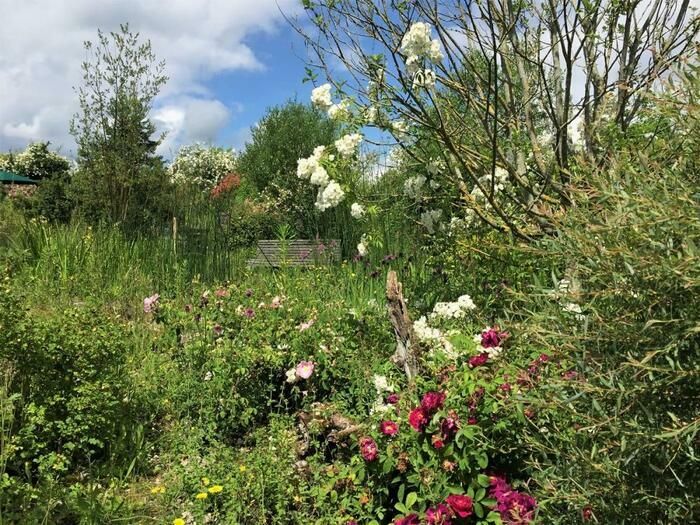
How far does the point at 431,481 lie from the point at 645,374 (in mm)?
984

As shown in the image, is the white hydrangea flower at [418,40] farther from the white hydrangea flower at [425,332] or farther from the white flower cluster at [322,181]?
the white hydrangea flower at [425,332]

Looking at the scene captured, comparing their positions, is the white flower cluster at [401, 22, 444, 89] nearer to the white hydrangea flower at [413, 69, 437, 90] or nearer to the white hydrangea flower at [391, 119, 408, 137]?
the white hydrangea flower at [413, 69, 437, 90]

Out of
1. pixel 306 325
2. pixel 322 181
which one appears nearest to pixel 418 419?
pixel 306 325

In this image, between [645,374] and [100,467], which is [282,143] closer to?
[100,467]

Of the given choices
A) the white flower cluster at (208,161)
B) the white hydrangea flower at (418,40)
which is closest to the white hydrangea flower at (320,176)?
the white hydrangea flower at (418,40)

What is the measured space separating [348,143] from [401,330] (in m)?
1.42

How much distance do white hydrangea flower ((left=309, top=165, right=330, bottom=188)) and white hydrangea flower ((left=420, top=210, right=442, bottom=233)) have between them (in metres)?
0.66

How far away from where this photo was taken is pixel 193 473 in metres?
2.43

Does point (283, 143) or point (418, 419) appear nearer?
point (418, 419)

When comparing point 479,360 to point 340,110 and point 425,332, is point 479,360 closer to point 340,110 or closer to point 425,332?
point 425,332

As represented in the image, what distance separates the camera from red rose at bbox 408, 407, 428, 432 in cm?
200

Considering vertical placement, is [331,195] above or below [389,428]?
above

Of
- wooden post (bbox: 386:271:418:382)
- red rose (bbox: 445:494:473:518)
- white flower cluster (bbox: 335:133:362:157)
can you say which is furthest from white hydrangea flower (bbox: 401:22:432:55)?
red rose (bbox: 445:494:473:518)

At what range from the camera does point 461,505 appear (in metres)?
1.80
